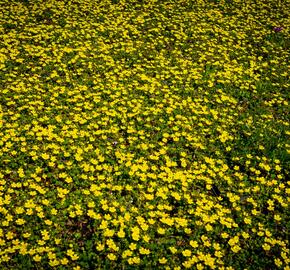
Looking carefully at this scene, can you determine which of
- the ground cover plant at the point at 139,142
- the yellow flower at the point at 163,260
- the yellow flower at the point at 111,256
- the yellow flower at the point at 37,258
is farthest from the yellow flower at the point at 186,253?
the yellow flower at the point at 37,258

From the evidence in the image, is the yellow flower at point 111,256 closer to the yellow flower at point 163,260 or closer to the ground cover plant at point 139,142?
the ground cover plant at point 139,142

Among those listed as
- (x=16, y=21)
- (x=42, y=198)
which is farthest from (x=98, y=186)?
(x=16, y=21)

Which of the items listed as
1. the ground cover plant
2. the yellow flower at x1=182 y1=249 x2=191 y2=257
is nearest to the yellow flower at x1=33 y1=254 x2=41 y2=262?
the ground cover plant

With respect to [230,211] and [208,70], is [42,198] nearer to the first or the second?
[230,211]

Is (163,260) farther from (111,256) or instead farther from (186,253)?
(111,256)

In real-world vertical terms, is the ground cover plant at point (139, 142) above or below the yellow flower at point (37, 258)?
above

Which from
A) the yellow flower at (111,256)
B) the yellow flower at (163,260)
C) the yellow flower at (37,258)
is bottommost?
the yellow flower at (37,258)

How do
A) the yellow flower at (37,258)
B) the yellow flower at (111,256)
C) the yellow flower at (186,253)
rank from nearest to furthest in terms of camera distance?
1. the yellow flower at (37,258)
2. the yellow flower at (111,256)
3. the yellow flower at (186,253)

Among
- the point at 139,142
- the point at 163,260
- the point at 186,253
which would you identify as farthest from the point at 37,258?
the point at 139,142

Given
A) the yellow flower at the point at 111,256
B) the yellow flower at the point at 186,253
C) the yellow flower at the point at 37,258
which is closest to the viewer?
the yellow flower at the point at 37,258

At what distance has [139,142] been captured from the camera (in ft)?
17.3

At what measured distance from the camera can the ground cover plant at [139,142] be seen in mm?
3883

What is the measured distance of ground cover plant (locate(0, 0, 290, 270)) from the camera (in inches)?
153

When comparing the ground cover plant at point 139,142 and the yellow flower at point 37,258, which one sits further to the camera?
the ground cover plant at point 139,142
